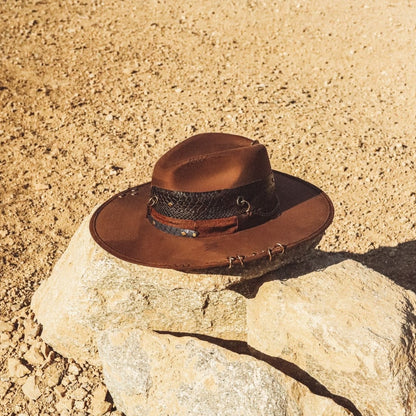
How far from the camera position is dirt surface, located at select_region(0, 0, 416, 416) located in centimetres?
533

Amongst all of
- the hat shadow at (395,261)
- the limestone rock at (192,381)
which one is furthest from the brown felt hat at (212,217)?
the hat shadow at (395,261)

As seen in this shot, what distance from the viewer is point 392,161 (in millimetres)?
6605

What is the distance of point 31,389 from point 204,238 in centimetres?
171

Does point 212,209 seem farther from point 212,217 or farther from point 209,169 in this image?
point 209,169

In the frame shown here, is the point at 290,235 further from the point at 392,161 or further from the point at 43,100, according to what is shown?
the point at 43,100

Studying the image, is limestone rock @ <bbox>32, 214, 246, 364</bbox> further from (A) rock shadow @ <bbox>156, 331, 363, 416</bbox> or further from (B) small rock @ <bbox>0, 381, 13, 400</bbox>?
(B) small rock @ <bbox>0, 381, 13, 400</bbox>

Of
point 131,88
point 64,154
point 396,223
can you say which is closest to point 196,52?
point 131,88

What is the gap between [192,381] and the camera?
3.24m

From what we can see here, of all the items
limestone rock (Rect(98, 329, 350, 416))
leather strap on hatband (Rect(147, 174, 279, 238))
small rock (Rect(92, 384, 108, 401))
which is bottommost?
small rock (Rect(92, 384, 108, 401))

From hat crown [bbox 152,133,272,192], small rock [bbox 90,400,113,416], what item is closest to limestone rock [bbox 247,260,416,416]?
hat crown [bbox 152,133,272,192]

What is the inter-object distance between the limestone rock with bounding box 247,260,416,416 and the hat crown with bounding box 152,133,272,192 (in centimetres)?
76

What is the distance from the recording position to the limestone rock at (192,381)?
10.3 feet

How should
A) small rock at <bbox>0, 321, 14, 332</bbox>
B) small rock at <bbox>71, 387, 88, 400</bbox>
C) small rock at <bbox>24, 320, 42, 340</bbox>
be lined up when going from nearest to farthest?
small rock at <bbox>71, 387, 88, 400</bbox>
small rock at <bbox>24, 320, 42, 340</bbox>
small rock at <bbox>0, 321, 14, 332</bbox>

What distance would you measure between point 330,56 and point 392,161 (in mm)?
2863
